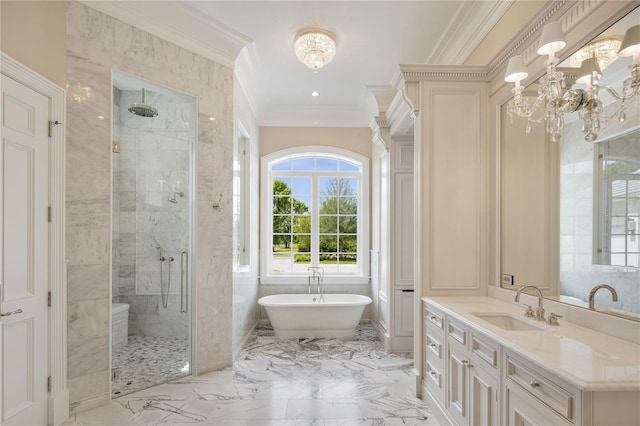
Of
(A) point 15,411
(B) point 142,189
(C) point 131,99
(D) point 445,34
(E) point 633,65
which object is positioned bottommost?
(A) point 15,411

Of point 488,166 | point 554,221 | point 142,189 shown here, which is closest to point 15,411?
point 142,189

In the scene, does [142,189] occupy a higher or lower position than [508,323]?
higher

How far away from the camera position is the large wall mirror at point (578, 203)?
1534 millimetres

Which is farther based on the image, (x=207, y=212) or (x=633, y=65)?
(x=207, y=212)

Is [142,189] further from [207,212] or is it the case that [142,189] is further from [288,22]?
[288,22]

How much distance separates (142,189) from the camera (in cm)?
424

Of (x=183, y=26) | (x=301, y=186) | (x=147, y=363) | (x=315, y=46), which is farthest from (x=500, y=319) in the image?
(x=301, y=186)

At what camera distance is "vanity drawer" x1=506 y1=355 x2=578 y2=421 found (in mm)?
1266

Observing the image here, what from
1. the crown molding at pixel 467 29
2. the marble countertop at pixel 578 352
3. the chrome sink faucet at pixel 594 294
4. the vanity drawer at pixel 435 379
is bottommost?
the vanity drawer at pixel 435 379

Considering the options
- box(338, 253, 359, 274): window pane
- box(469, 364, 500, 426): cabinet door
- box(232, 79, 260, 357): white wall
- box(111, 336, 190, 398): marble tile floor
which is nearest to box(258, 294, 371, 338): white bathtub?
box(232, 79, 260, 357): white wall

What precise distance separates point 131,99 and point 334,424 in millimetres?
3931

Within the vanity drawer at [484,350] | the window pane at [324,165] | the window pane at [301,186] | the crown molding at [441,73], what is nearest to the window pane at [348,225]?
the window pane at [301,186]

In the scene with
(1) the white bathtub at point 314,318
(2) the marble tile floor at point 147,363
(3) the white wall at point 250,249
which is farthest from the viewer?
(1) the white bathtub at point 314,318

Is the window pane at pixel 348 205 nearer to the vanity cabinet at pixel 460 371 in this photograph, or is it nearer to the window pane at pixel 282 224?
the window pane at pixel 282 224
